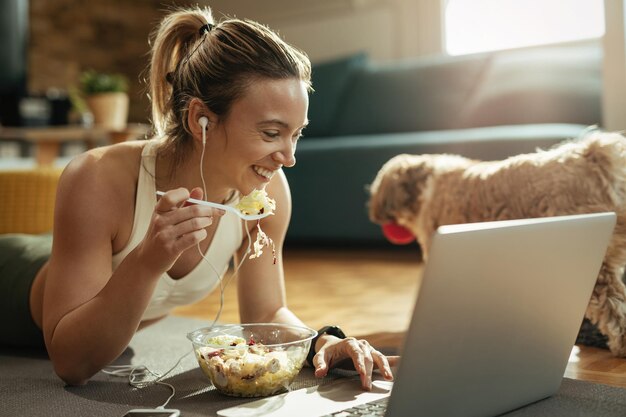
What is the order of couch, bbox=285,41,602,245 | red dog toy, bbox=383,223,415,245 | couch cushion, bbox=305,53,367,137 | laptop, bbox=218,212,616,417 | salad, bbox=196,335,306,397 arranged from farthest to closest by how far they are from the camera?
1. couch cushion, bbox=305,53,367,137
2. couch, bbox=285,41,602,245
3. red dog toy, bbox=383,223,415,245
4. salad, bbox=196,335,306,397
5. laptop, bbox=218,212,616,417

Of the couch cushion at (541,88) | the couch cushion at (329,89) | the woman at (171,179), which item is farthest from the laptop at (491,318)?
the couch cushion at (329,89)

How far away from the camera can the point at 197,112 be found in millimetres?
1255

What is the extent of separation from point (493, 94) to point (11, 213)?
220 centimetres

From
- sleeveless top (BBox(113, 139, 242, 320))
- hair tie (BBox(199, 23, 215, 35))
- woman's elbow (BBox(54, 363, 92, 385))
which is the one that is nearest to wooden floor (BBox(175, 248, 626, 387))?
sleeveless top (BBox(113, 139, 242, 320))

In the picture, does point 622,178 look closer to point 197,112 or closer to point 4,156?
point 197,112

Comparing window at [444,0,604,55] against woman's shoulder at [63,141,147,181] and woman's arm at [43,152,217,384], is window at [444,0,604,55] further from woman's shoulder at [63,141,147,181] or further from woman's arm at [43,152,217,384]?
woman's arm at [43,152,217,384]

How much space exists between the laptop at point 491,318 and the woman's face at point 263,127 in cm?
39

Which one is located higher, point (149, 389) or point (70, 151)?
point (70, 151)

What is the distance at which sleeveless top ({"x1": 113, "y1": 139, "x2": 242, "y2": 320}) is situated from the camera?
1.34 m

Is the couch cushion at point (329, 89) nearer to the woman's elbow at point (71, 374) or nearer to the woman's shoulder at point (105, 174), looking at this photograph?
the woman's shoulder at point (105, 174)

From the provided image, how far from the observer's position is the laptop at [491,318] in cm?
83

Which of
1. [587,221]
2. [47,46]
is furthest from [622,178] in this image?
[47,46]

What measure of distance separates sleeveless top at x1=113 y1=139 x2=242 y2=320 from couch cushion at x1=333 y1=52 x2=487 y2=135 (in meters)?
2.31

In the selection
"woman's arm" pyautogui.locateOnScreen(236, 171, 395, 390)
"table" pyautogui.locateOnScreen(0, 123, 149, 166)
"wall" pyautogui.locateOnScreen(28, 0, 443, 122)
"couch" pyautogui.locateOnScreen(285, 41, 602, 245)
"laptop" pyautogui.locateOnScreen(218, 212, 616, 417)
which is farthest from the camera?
"wall" pyautogui.locateOnScreen(28, 0, 443, 122)
